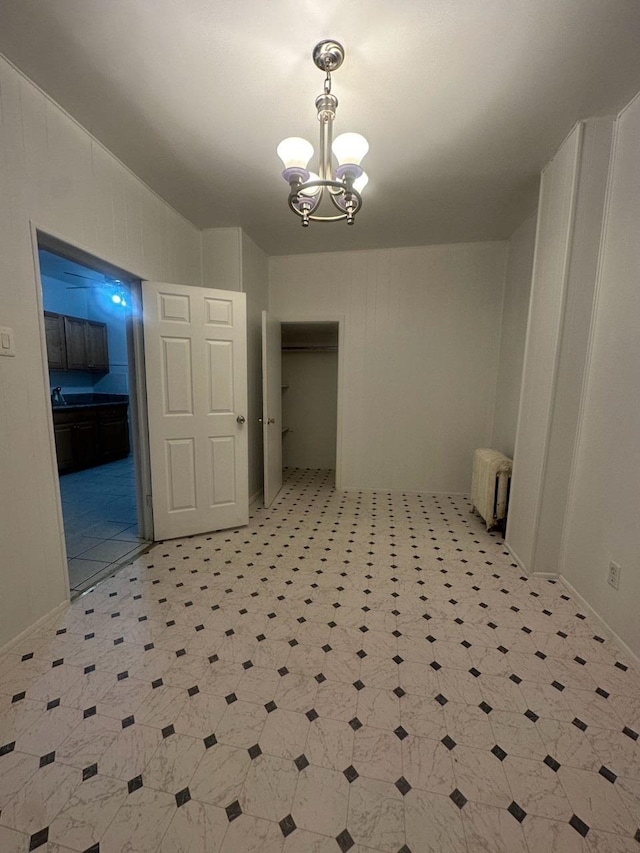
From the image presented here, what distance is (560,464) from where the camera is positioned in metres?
2.15

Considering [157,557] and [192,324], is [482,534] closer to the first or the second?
[157,557]

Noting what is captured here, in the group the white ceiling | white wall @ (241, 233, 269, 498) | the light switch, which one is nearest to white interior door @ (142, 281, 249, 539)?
white wall @ (241, 233, 269, 498)

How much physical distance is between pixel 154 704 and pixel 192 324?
2.38m

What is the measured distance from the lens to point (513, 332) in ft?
10.5

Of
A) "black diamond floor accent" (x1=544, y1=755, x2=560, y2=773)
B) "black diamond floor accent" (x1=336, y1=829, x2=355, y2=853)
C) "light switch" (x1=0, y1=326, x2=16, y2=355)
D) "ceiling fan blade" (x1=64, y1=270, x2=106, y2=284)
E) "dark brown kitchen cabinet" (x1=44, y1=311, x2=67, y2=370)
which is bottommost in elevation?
"black diamond floor accent" (x1=336, y1=829, x2=355, y2=853)

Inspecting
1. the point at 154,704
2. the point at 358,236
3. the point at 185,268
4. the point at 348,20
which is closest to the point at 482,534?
the point at 154,704

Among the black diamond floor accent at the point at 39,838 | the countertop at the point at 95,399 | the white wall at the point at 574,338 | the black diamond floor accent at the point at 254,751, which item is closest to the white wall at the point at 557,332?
the white wall at the point at 574,338

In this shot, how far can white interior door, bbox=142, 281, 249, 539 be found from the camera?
2621mm

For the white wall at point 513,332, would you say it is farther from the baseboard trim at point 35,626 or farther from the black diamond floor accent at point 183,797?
the baseboard trim at point 35,626

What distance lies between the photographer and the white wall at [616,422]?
5.48ft

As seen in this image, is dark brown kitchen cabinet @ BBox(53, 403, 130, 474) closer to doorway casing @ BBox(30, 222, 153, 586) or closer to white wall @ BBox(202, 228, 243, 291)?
doorway casing @ BBox(30, 222, 153, 586)

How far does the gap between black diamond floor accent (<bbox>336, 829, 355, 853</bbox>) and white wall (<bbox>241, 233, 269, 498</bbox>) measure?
2.70 metres

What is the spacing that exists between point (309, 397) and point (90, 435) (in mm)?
3293

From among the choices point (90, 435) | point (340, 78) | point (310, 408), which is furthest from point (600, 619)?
point (90, 435)
